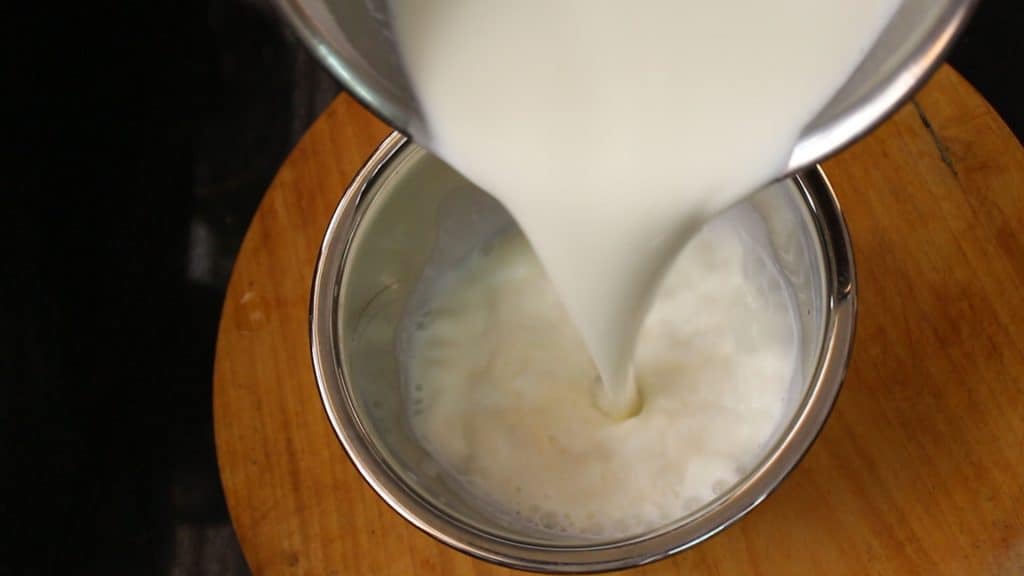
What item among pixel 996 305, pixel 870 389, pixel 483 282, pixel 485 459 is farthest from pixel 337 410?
pixel 996 305

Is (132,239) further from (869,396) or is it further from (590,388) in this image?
(869,396)

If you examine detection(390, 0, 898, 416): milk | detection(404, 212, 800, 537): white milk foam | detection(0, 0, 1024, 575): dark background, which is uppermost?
detection(390, 0, 898, 416): milk

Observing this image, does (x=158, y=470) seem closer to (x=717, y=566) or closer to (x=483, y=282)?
(x=483, y=282)

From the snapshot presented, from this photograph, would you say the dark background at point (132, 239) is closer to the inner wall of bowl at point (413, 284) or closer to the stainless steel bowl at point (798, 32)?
the inner wall of bowl at point (413, 284)

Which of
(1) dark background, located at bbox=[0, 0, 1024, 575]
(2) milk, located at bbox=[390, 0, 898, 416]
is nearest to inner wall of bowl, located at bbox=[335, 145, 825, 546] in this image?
(2) milk, located at bbox=[390, 0, 898, 416]

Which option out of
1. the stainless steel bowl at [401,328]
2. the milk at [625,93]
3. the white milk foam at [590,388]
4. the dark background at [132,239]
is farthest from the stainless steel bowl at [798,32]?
the dark background at [132,239]

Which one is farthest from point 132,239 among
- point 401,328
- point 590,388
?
point 590,388

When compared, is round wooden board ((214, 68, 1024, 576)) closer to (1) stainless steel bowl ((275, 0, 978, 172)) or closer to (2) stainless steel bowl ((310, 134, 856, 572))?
(2) stainless steel bowl ((310, 134, 856, 572))
